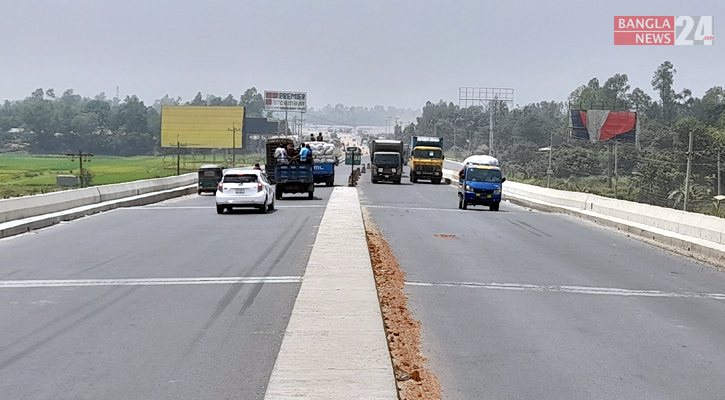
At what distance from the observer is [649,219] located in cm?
2605

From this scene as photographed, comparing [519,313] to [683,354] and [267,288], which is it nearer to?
[683,354]

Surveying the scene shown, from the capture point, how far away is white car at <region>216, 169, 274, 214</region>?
93.0 feet

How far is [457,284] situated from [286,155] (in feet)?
78.4

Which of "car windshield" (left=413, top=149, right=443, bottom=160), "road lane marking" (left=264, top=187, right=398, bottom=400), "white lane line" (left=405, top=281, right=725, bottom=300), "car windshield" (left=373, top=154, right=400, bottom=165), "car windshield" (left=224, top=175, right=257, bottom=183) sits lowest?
"white lane line" (left=405, top=281, right=725, bottom=300)

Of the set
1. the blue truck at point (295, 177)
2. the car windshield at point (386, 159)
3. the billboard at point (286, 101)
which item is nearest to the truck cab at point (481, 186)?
the blue truck at point (295, 177)

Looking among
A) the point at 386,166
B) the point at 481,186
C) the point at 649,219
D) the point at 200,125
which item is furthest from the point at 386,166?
the point at 200,125

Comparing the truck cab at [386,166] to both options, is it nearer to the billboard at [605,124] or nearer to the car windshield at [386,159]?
the car windshield at [386,159]

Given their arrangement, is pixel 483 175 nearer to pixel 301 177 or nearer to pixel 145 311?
pixel 301 177

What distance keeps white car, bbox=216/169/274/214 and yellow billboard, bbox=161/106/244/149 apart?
88099 millimetres

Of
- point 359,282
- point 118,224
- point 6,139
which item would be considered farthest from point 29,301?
point 6,139

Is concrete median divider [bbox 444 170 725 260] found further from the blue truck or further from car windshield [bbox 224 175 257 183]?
car windshield [bbox 224 175 257 183]

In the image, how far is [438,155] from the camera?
6488 cm

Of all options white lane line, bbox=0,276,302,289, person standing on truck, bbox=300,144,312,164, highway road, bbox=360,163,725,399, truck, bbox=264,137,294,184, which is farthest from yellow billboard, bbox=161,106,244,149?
white lane line, bbox=0,276,302,289

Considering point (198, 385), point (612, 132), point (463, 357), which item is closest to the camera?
point (198, 385)
